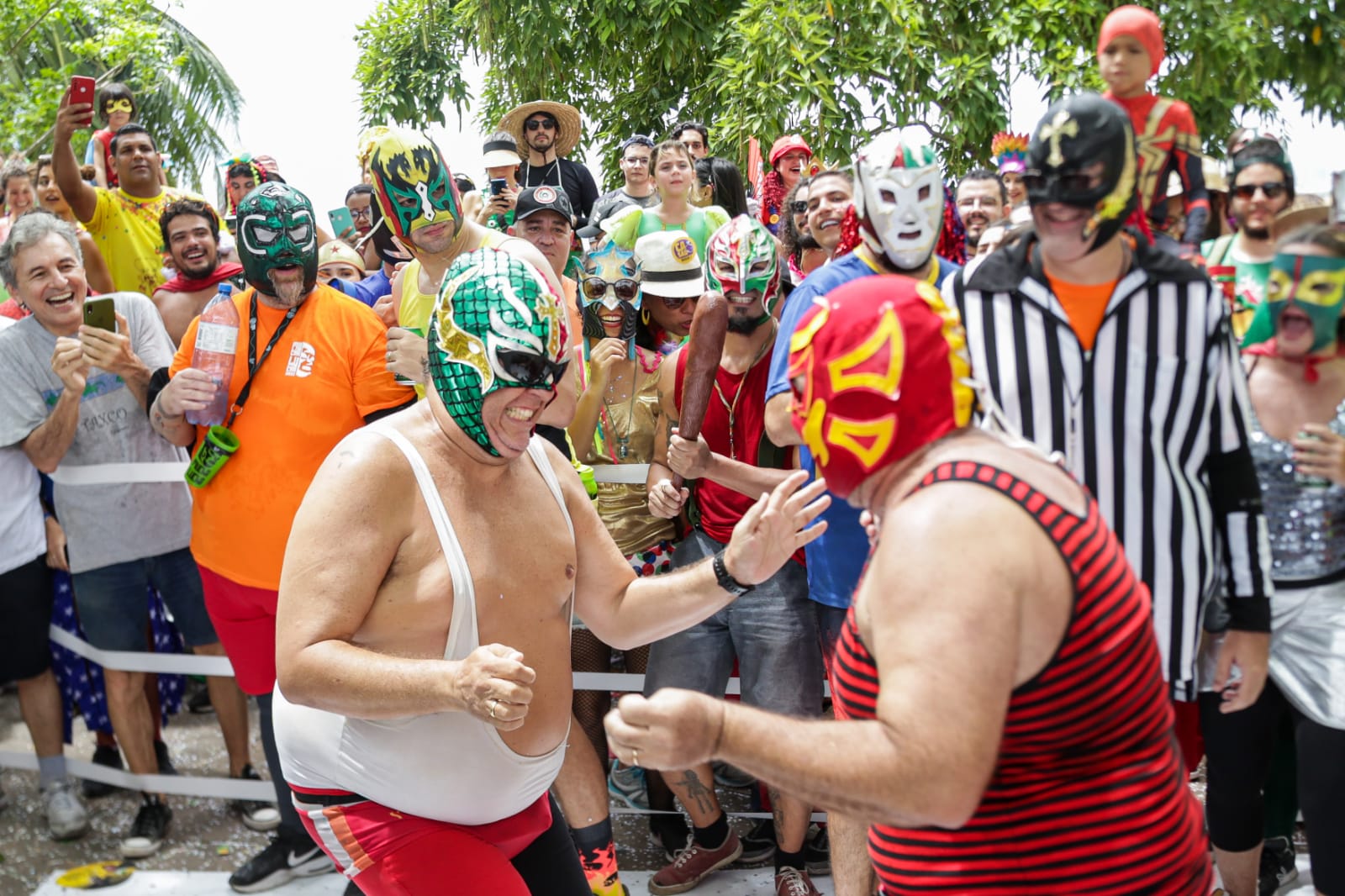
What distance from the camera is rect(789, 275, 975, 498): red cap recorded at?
1.79 meters

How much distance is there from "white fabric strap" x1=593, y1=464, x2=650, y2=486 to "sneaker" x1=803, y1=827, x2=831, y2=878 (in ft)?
4.93

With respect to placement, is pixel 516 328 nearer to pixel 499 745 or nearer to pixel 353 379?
pixel 499 745

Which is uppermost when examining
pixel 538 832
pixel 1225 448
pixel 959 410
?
pixel 959 410

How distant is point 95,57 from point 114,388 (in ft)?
67.3

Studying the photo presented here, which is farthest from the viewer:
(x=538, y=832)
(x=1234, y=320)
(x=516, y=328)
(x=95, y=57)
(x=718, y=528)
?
(x=95, y=57)

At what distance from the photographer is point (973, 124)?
11.8 meters

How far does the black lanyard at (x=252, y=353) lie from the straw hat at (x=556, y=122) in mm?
4316

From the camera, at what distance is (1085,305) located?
2887mm

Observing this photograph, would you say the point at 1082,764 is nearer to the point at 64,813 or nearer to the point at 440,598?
the point at 440,598

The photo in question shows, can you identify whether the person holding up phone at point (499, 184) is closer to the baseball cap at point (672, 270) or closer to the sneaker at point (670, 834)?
the baseball cap at point (672, 270)

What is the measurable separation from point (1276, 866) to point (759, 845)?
1.79 meters

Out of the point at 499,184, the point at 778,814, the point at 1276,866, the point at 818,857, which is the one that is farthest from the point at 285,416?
the point at 1276,866

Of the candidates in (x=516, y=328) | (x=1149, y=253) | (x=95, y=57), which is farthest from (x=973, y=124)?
(x=95, y=57)

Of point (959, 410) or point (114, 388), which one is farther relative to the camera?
point (114, 388)
